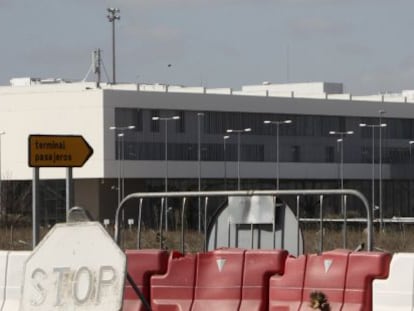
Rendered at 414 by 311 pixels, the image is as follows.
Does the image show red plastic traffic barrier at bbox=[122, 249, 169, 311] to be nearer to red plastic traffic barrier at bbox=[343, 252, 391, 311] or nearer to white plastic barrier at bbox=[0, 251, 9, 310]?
white plastic barrier at bbox=[0, 251, 9, 310]

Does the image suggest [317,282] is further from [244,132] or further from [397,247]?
[244,132]

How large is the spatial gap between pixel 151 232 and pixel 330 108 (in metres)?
72.9

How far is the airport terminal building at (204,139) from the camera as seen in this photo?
342 ft

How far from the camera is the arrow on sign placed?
19.3 meters

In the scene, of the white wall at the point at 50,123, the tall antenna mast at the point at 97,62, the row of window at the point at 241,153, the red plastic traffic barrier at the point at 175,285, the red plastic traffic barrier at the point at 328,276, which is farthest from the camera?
the tall antenna mast at the point at 97,62

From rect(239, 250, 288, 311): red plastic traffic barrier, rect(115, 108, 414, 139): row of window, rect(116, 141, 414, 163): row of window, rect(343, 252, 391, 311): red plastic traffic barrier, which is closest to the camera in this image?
rect(343, 252, 391, 311): red plastic traffic barrier

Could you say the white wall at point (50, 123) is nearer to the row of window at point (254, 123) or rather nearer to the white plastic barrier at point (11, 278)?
the row of window at point (254, 123)

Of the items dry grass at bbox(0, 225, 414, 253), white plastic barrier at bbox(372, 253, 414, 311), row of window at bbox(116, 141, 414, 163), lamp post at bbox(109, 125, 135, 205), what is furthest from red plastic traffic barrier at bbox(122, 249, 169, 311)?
row of window at bbox(116, 141, 414, 163)

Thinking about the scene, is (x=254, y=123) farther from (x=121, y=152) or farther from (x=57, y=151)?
(x=57, y=151)

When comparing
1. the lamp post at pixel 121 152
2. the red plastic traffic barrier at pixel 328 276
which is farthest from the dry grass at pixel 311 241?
the lamp post at pixel 121 152

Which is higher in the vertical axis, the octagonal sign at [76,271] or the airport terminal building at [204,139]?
the airport terminal building at [204,139]

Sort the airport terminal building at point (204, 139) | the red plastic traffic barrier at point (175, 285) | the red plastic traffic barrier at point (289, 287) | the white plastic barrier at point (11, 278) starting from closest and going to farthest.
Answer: the red plastic traffic barrier at point (289, 287), the red plastic traffic barrier at point (175, 285), the white plastic barrier at point (11, 278), the airport terminal building at point (204, 139)

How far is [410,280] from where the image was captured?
15.1 meters

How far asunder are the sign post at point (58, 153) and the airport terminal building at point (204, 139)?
264 feet
